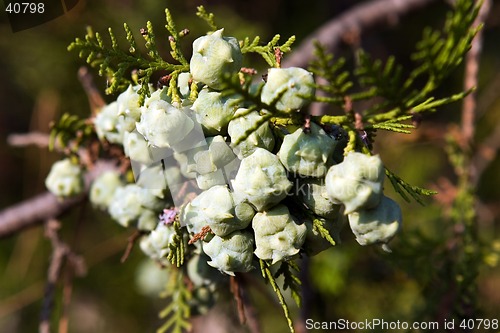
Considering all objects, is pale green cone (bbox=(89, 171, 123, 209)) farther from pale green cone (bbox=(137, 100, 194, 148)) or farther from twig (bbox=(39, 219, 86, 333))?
pale green cone (bbox=(137, 100, 194, 148))

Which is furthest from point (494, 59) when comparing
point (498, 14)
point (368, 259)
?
point (368, 259)

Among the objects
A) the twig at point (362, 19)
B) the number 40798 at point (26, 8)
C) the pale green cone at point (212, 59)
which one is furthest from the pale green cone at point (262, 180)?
the number 40798 at point (26, 8)

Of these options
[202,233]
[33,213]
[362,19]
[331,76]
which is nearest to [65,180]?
[33,213]

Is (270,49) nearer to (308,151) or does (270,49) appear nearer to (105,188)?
(308,151)

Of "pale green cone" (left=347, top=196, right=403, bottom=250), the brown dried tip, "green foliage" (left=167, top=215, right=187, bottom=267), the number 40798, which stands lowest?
"green foliage" (left=167, top=215, right=187, bottom=267)

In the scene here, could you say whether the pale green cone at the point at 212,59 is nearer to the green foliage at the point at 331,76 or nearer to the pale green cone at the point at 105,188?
the green foliage at the point at 331,76

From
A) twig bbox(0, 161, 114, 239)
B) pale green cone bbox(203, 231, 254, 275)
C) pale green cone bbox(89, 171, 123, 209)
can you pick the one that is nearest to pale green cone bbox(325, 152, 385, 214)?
pale green cone bbox(203, 231, 254, 275)

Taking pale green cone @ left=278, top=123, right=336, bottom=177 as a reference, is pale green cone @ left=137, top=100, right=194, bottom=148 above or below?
above
